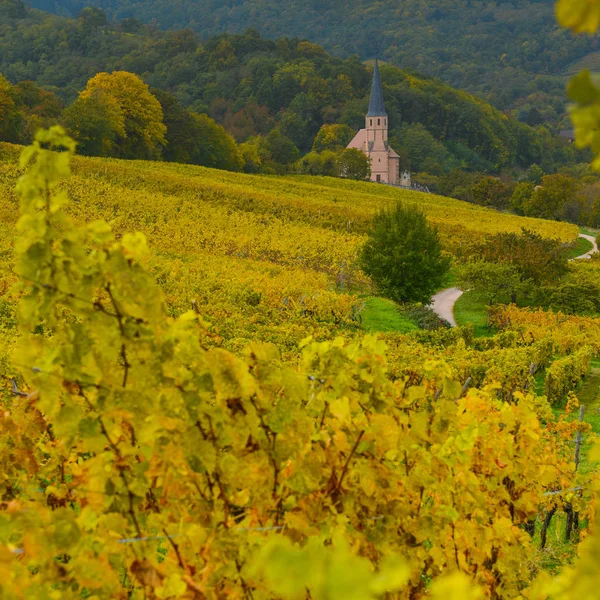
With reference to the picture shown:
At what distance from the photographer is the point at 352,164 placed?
65.9 metres

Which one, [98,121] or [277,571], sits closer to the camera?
[277,571]

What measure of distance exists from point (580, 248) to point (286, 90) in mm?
61758

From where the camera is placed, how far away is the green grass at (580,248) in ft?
125

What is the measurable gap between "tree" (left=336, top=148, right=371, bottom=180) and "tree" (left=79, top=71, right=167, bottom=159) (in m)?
21.7

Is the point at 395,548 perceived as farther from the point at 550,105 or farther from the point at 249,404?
the point at 550,105

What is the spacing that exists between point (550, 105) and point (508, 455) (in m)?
146

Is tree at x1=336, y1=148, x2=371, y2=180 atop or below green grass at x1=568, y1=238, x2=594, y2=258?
atop

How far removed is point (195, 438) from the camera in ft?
6.50

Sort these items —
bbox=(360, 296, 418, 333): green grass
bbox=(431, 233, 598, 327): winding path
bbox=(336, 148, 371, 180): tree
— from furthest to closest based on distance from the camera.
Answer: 1. bbox=(336, 148, 371, 180): tree
2. bbox=(431, 233, 598, 327): winding path
3. bbox=(360, 296, 418, 333): green grass

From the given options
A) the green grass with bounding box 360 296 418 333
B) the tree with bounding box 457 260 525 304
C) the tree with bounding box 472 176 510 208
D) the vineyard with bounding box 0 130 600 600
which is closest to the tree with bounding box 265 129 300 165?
the tree with bounding box 472 176 510 208

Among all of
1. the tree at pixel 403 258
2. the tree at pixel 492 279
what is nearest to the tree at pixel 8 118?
the tree at pixel 403 258

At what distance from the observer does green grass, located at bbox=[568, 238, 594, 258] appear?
125ft

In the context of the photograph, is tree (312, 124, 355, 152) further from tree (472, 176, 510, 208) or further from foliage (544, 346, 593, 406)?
foliage (544, 346, 593, 406)

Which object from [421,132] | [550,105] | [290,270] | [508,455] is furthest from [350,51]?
[508,455]
